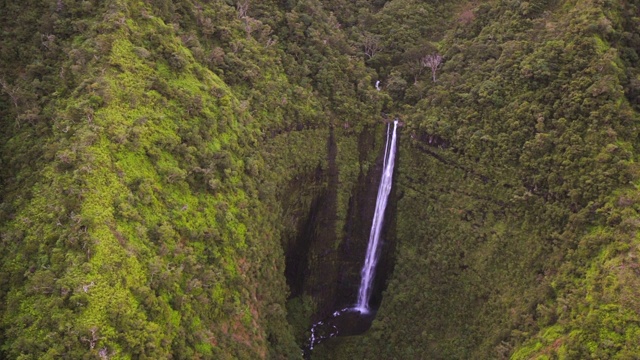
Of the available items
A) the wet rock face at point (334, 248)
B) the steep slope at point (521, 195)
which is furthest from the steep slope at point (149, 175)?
the steep slope at point (521, 195)

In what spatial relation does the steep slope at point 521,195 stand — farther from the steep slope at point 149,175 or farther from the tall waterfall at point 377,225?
the steep slope at point 149,175

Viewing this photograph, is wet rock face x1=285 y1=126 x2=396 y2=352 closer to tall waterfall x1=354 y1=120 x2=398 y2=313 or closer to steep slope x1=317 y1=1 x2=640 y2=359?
tall waterfall x1=354 y1=120 x2=398 y2=313

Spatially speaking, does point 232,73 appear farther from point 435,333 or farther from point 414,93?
point 435,333

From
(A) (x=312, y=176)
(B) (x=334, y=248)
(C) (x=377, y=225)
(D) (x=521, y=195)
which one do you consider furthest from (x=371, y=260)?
(D) (x=521, y=195)

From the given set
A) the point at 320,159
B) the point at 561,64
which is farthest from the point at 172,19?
the point at 561,64

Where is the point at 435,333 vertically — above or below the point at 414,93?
below

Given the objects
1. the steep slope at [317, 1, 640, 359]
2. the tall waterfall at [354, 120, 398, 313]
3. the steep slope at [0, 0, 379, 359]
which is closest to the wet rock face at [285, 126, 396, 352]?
the tall waterfall at [354, 120, 398, 313]
